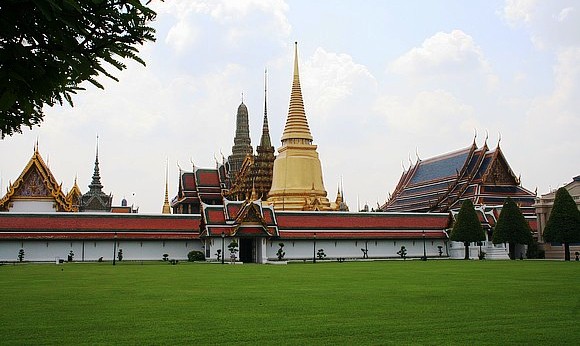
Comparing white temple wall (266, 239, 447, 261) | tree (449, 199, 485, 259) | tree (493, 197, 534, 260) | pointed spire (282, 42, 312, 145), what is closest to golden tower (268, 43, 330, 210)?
pointed spire (282, 42, 312, 145)

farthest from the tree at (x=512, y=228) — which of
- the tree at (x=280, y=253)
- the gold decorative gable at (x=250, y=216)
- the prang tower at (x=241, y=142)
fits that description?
the prang tower at (x=241, y=142)

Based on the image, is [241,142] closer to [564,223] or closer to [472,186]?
[472,186]

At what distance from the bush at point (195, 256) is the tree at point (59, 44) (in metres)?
39.7

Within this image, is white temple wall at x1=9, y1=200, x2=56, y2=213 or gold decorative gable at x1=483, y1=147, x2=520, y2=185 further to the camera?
gold decorative gable at x1=483, y1=147, x2=520, y2=185

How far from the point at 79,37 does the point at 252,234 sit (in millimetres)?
39369

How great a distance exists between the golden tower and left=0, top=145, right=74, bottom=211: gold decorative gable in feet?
59.2

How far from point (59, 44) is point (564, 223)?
1579 inches

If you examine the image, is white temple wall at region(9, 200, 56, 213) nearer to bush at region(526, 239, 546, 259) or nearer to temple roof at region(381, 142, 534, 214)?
temple roof at region(381, 142, 534, 214)

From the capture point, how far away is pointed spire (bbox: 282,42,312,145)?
60.5 metres

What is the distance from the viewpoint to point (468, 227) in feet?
149

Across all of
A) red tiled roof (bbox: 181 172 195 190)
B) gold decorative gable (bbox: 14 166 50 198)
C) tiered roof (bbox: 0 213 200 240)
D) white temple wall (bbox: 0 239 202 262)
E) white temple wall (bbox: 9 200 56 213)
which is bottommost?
white temple wall (bbox: 0 239 202 262)

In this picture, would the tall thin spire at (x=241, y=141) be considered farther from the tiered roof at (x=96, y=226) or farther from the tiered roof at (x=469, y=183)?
the tiered roof at (x=96, y=226)

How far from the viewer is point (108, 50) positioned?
18.7ft

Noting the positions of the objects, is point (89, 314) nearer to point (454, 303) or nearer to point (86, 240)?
point (454, 303)
